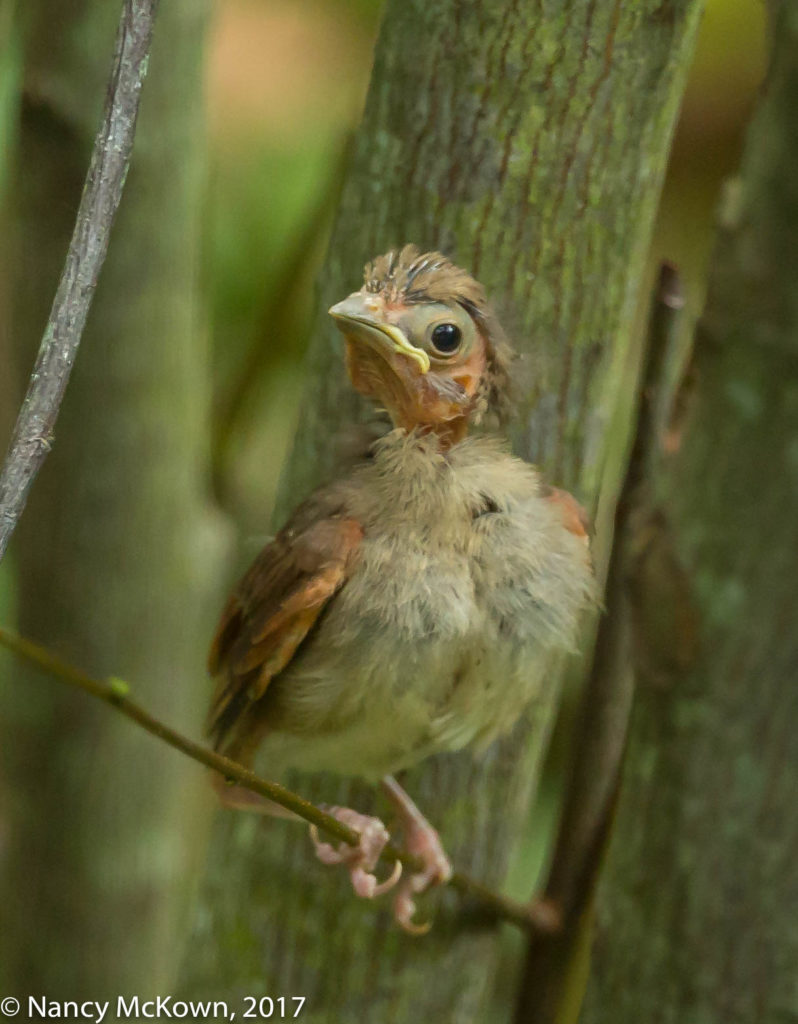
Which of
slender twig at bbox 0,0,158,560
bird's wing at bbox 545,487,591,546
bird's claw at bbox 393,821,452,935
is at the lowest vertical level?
bird's claw at bbox 393,821,452,935

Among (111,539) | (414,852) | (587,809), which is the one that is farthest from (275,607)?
(587,809)

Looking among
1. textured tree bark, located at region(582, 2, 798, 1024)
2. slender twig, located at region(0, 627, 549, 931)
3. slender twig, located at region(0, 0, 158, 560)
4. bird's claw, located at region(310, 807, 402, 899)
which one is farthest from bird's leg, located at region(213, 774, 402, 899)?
slender twig, located at region(0, 0, 158, 560)

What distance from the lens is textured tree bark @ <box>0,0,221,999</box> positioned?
7.06 ft

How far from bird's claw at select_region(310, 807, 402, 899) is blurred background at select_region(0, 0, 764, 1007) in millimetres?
622

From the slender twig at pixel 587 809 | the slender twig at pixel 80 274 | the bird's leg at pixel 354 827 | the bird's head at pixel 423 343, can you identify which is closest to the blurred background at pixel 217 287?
the bird's head at pixel 423 343

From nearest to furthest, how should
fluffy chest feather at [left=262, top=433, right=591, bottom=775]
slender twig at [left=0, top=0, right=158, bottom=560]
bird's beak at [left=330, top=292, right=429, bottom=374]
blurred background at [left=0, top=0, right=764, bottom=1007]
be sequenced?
slender twig at [left=0, top=0, right=158, bottom=560] < bird's beak at [left=330, top=292, right=429, bottom=374] < fluffy chest feather at [left=262, top=433, right=591, bottom=775] < blurred background at [left=0, top=0, right=764, bottom=1007]

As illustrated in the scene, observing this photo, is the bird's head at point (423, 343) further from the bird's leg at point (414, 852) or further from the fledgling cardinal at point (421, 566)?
the bird's leg at point (414, 852)

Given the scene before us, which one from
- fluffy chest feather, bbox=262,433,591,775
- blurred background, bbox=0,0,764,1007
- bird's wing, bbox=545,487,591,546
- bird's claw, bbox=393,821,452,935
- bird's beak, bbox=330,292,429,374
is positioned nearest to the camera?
bird's beak, bbox=330,292,429,374

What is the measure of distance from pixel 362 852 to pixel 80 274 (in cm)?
109

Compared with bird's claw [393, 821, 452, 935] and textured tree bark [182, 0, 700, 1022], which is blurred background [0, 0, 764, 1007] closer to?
textured tree bark [182, 0, 700, 1022]

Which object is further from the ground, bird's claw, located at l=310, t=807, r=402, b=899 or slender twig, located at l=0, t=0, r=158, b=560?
slender twig, located at l=0, t=0, r=158, b=560

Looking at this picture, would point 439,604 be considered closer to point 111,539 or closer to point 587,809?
point 587,809

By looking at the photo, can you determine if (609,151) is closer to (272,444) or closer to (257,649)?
(257,649)

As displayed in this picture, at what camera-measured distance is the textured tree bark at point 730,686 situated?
1690 mm
